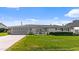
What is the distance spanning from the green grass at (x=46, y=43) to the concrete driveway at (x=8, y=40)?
69 mm

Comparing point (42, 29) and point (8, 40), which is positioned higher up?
point (42, 29)

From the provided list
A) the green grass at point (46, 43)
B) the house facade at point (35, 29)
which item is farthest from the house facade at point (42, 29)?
the green grass at point (46, 43)

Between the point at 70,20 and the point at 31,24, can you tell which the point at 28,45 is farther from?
the point at 70,20

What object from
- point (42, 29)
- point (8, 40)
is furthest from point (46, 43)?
point (8, 40)

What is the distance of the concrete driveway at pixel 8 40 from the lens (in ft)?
15.0

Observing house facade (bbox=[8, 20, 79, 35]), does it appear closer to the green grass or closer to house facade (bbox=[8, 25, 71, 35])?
house facade (bbox=[8, 25, 71, 35])

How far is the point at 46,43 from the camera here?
457 cm

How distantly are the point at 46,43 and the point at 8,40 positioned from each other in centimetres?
74

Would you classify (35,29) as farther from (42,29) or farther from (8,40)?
(8,40)

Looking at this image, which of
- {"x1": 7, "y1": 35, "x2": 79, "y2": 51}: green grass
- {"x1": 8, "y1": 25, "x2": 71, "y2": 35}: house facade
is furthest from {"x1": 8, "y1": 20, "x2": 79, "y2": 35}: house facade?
{"x1": 7, "y1": 35, "x2": 79, "y2": 51}: green grass

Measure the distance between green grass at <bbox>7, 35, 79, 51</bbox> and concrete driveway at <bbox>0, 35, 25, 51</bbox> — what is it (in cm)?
7

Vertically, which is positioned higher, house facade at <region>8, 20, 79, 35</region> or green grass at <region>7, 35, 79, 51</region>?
house facade at <region>8, 20, 79, 35</region>

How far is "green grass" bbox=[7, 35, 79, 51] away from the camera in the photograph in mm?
4524

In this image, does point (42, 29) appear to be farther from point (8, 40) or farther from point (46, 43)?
point (8, 40)
